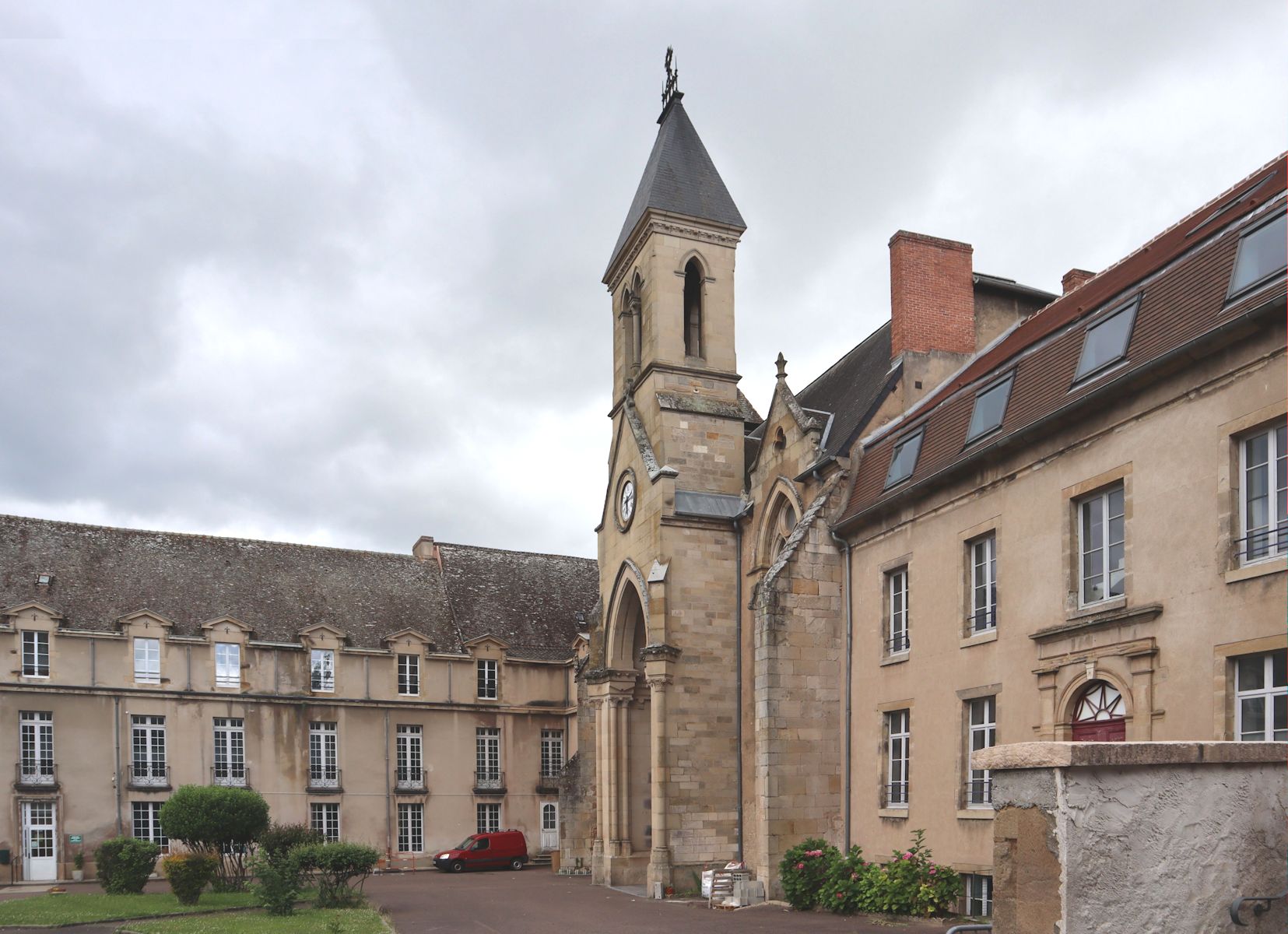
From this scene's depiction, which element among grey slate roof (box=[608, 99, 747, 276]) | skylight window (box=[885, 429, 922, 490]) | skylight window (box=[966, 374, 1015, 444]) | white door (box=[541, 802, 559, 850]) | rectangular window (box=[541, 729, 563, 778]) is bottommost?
white door (box=[541, 802, 559, 850])

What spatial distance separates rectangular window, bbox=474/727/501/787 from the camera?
36.9m

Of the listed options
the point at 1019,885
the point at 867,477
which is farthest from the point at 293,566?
the point at 1019,885

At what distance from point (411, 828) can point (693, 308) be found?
19789 mm

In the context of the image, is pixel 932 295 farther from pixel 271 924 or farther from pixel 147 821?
pixel 147 821

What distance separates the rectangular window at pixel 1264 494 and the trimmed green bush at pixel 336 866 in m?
14.6

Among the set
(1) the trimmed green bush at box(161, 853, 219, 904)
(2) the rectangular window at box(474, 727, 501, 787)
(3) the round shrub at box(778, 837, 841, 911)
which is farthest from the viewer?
(2) the rectangular window at box(474, 727, 501, 787)

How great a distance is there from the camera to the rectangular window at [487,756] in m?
36.9

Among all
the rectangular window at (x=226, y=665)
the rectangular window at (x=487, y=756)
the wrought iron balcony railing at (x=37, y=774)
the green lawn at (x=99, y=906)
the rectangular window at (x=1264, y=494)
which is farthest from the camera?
the rectangular window at (x=487, y=756)

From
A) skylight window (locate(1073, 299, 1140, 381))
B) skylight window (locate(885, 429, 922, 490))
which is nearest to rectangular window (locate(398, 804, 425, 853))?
skylight window (locate(885, 429, 922, 490))

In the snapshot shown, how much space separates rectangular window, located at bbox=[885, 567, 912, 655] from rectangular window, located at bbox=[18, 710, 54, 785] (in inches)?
995

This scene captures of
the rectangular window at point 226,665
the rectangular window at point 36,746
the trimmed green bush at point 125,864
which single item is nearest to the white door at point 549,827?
the rectangular window at point 226,665

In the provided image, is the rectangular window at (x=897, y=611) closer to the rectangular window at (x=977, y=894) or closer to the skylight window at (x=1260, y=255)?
the rectangular window at (x=977, y=894)

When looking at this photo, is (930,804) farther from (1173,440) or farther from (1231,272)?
(1231,272)

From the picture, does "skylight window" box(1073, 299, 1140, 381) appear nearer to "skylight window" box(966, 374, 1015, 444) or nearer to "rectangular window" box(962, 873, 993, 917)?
"skylight window" box(966, 374, 1015, 444)
